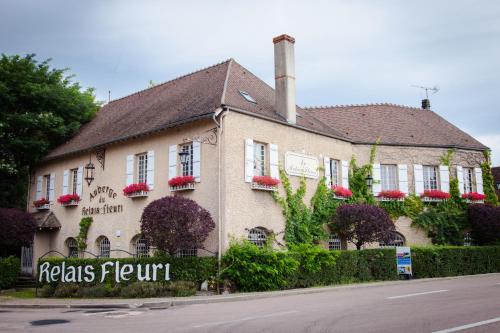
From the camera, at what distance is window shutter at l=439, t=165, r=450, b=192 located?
83.3ft

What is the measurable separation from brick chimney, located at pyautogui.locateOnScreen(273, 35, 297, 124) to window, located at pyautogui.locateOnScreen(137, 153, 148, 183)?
5.97 m

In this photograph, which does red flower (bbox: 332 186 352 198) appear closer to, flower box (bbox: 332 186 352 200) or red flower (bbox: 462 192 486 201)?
flower box (bbox: 332 186 352 200)

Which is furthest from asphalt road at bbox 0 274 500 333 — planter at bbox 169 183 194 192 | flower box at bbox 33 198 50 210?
flower box at bbox 33 198 50 210

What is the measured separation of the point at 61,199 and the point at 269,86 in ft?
36.8

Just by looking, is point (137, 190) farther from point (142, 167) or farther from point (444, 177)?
point (444, 177)

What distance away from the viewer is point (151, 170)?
2084cm

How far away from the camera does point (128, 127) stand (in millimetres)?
23031

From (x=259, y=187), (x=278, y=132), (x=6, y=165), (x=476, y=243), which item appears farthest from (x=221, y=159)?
(x=476, y=243)

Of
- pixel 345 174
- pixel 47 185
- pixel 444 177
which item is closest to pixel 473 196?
pixel 444 177

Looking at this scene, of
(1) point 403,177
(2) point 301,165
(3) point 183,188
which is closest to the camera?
(3) point 183,188

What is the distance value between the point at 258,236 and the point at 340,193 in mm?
4928

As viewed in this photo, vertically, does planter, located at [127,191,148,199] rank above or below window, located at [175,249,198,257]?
above

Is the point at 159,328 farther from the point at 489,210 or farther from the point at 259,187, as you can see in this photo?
the point at 489,210

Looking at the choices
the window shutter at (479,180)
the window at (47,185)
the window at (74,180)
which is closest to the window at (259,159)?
the window at (74,180)
